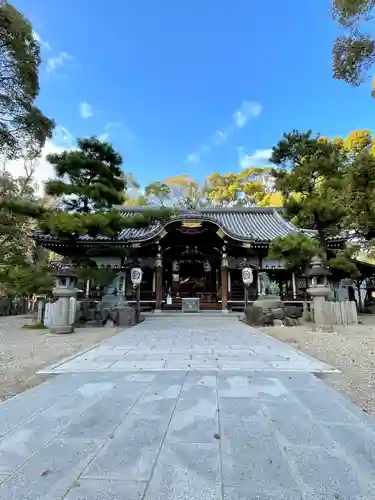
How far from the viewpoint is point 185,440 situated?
6.79 feet

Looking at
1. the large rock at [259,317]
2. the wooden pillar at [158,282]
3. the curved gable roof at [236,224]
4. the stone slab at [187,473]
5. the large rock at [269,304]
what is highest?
the curved gable roof at [236,224]

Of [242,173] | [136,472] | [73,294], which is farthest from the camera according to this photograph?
[242,173]

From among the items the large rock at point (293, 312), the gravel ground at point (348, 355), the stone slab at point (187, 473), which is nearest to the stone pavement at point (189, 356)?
the gravel ground at point (348, 355)

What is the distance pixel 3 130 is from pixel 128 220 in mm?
4963

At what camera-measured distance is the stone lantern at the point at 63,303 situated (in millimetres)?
8164

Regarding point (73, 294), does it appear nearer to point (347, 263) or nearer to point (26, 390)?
point (26, 390)

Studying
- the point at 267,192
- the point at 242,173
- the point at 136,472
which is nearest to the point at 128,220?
the point at 136,472

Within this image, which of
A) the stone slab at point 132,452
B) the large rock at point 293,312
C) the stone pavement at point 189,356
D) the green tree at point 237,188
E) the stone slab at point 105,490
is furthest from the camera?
the green tree at point 237,188

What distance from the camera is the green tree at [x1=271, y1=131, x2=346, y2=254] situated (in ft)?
34.0

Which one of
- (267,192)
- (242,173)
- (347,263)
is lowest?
(347,263)

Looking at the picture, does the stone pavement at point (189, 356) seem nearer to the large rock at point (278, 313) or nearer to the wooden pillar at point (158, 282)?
the large rock at point (278, 313)

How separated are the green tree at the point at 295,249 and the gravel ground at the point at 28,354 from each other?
6.54 meters

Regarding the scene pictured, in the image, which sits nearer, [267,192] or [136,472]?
[136,472]

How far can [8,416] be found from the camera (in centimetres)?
254
